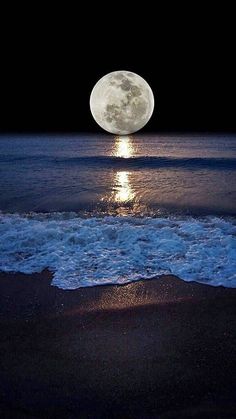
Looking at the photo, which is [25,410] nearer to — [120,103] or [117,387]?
[117,387]

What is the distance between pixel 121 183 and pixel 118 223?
143 inches

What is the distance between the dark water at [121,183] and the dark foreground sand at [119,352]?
134 inches

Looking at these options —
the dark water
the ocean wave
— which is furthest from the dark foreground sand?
the ocean wave

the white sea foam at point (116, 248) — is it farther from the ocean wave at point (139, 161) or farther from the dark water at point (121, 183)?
the ocean wave at point (139, 161)

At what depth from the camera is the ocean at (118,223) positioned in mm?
4453

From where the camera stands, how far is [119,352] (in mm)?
2848

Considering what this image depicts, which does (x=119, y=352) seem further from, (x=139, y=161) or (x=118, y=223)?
(x=139, y=161)

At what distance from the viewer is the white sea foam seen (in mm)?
4277

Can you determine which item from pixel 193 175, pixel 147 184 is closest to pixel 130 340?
pixel 147 184

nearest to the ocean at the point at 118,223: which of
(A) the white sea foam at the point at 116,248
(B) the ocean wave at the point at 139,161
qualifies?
(A) the white sea foam at the point at 116,248

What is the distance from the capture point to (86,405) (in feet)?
7.82

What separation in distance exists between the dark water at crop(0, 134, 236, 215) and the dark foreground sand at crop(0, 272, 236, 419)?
3.41 m

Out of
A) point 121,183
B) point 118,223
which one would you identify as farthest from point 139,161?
point 118,223

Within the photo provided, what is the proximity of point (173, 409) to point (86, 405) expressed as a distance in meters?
0.58
